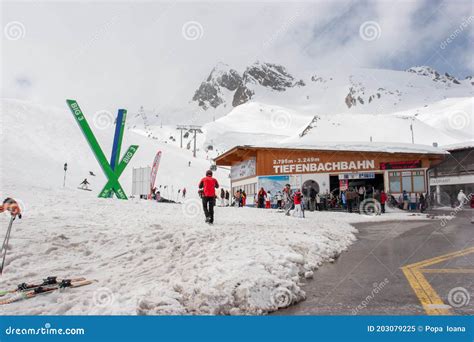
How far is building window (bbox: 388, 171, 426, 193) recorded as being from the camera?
24.4 m

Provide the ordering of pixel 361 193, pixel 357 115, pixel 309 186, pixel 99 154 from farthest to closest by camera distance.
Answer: pixel 357 115
pixel 309 186
pixel 361 193
pixel 99 154

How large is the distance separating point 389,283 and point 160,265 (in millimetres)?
3383

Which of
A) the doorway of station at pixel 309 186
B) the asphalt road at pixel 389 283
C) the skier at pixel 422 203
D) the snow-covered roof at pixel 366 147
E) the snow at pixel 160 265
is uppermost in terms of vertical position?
the snow-covered roof at pixel 366 147

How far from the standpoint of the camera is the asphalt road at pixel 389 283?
3898 mm

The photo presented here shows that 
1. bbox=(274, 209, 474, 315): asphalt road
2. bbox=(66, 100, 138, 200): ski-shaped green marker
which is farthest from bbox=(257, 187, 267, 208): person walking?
bbox=(274, 209, 474, 315): asphalt road

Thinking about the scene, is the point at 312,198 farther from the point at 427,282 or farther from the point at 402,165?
the point at 427,282

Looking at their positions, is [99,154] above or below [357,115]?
below

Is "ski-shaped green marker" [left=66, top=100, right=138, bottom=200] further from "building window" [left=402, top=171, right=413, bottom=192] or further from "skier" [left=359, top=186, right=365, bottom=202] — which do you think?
"building window" [left=402, top=171, right=413, bottom=192]

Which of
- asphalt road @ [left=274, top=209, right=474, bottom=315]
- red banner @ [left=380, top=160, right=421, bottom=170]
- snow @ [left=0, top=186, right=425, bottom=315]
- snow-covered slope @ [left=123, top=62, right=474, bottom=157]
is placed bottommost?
asphalt road @ [left=274, top=209, right=474, bottom=315]

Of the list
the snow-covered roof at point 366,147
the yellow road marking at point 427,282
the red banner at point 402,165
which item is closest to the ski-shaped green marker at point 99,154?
the snow-covered roof at point 366,147

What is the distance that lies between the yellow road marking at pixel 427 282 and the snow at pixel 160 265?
1432 millimetres

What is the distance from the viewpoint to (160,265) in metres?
5.55

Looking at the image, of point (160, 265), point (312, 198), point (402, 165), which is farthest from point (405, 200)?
point (160, 265)

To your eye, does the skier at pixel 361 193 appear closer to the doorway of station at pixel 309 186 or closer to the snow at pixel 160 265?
the doorway of station at pixel 309 186
